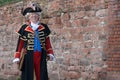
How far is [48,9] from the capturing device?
10.7 m

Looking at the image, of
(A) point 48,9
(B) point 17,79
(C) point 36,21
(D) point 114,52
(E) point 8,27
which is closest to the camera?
(C) point 36,21

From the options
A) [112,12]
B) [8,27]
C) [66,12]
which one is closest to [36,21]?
[112,12]

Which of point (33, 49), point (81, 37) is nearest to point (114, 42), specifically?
point (81, 37)

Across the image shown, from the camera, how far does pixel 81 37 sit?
959 cm

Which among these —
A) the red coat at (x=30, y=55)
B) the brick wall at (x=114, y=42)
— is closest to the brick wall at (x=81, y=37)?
the brick wall at (x=114, y=42)

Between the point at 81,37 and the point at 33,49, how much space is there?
8.94ft

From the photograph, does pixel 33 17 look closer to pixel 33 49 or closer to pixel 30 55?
pixel 33 49

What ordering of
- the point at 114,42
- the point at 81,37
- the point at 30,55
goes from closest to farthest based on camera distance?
the point at 30,55, the point at 114,42, the point at 81,37

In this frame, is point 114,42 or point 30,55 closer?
point 30,55

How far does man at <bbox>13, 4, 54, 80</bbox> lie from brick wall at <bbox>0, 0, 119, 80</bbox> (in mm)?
2046

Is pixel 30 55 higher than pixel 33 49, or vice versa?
pixel 33 49

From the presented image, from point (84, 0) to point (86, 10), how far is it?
27cm

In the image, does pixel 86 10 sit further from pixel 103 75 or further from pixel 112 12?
pixel 103 75

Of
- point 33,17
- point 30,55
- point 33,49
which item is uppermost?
point 33,17
